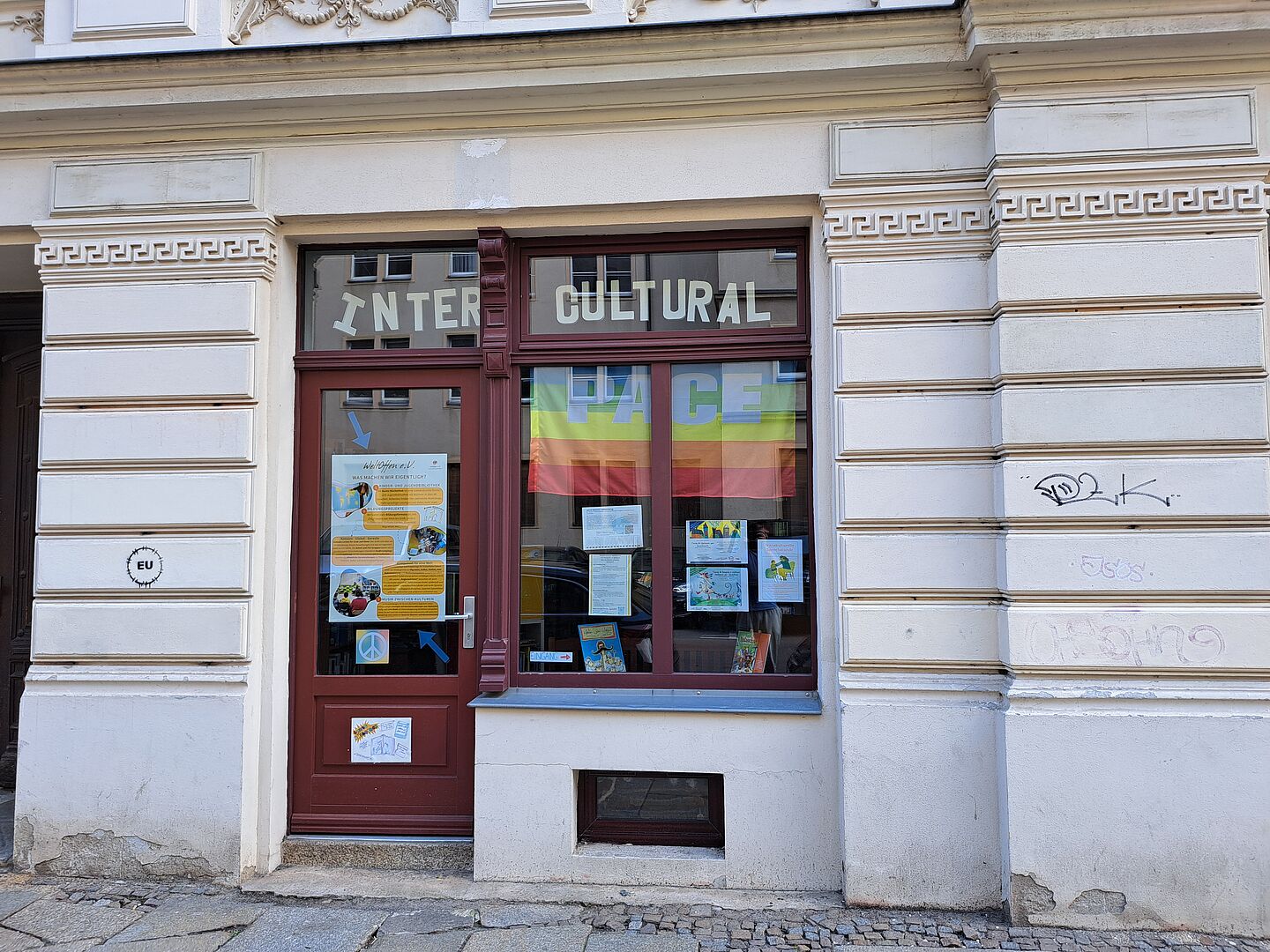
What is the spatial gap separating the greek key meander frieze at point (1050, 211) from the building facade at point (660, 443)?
3 cm

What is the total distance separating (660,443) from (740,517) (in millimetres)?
627

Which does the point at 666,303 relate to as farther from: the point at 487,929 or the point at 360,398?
the point at 487,929

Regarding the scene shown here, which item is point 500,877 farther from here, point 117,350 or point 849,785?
point 117,350

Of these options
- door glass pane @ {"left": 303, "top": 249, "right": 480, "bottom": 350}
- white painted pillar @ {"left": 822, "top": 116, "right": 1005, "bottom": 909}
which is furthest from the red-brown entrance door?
white painted pillar @ {"left": 822, "top": 116, "right": 1005, "bottom": 909}

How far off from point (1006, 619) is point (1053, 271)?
176cm

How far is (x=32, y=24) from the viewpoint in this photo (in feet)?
17.4

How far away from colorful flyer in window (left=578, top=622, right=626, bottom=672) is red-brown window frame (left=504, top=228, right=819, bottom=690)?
2.6 inches

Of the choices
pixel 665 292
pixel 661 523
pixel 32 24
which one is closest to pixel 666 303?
pixel 665 292

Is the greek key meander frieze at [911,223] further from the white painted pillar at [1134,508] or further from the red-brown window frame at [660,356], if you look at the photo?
the red-brown window frame at [660,356]

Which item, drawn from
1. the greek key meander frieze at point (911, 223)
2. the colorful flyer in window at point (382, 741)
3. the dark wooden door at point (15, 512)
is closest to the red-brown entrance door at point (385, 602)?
the colorful flyer in window at point (382, 741)

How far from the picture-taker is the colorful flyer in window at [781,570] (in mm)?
4957

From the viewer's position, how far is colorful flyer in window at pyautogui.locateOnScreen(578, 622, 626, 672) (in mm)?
5051

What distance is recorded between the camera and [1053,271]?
4.43 meters

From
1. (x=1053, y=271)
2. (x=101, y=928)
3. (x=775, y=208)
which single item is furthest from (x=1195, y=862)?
(x=101, y=928)
